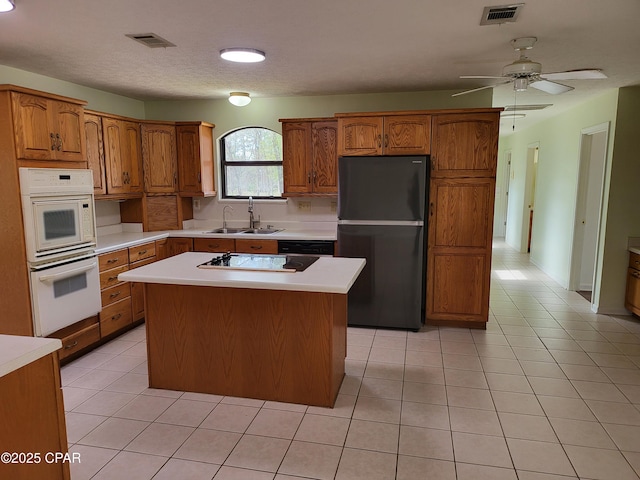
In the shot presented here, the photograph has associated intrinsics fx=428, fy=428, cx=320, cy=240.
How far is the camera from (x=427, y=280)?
4.29m

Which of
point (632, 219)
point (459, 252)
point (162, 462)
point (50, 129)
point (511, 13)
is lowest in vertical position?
point (162, 462)

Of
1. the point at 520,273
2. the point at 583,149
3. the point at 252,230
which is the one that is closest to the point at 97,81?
the point at 252,230

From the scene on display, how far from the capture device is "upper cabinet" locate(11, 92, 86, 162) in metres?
3.00

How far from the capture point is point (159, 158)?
489 centimetres

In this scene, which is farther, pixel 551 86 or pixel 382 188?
pixel 382 188

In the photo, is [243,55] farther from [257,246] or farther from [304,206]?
[304,206]

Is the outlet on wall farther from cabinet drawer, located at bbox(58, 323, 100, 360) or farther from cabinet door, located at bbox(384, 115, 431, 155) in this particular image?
cabinet drawer, located at bbox(58, 323, 100, 360)

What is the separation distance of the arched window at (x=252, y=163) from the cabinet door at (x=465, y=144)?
6.54 ft

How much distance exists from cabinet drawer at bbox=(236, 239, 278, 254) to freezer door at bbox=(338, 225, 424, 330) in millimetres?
774

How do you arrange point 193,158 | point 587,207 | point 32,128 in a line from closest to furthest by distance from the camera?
1. point 32,128
2. point 193,158
3. point 587,207

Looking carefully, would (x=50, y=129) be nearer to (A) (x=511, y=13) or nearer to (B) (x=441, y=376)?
(A) (x=511, y=13)

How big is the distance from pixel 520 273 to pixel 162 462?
599 centimetres

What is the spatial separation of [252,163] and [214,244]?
1216 millimetres

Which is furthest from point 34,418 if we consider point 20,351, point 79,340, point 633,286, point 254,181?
point 633,286
